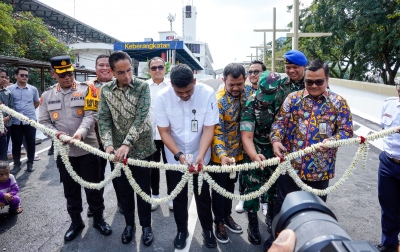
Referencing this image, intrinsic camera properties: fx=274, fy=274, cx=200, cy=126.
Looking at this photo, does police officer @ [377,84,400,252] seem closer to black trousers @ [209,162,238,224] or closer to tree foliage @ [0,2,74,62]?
black trousers @ [209,162,238,224]

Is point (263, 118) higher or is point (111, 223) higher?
point (263, 118)

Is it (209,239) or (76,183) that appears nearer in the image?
(209,239)

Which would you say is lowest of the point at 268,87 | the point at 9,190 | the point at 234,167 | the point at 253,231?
the point at 253,231

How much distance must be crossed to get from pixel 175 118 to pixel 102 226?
1600 millimetres

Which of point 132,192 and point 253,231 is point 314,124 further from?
point 132,192

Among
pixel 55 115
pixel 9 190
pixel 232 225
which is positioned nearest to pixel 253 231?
pixel 232 225

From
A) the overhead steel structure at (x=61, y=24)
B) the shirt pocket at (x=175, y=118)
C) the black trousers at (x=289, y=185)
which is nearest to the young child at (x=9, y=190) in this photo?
the shirt pocket at (x=175, y=118)

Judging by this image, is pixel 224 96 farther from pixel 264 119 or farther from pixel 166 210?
pixel 166 210

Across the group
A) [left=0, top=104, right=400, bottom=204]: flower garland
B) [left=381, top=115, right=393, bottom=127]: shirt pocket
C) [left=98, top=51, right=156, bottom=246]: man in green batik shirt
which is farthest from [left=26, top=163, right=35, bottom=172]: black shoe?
[left=381, top=115, right=393, bottom=127]: shirt pocket

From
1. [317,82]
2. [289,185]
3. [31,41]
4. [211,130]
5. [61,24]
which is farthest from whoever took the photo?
[61,24]

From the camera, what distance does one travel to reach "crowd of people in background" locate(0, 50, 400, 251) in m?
2.48

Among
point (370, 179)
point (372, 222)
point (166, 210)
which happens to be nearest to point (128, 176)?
point (166, 210)

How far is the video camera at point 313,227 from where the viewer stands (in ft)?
2.32

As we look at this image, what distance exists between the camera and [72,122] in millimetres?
3170
